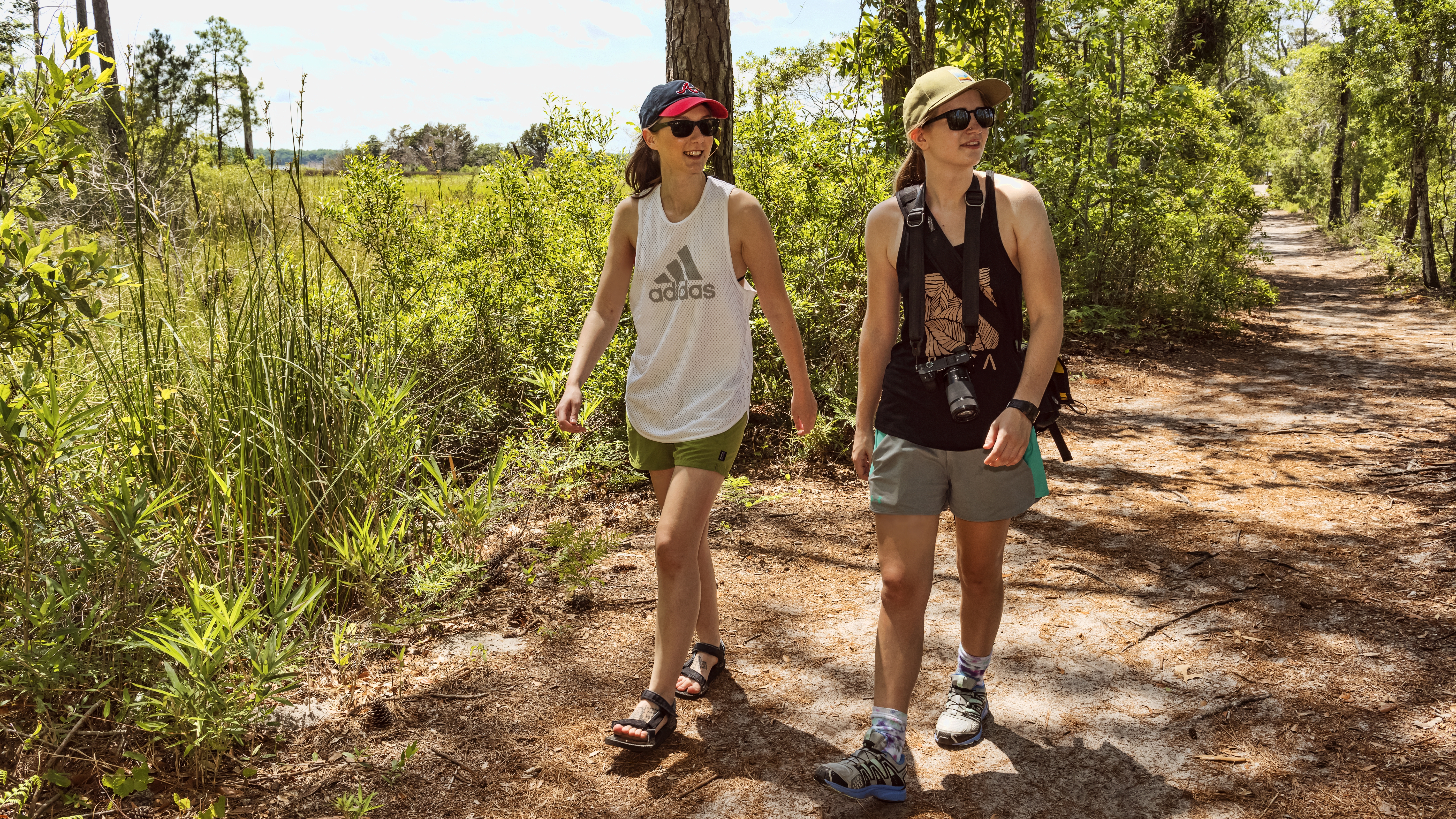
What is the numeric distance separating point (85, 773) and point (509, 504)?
195 cm

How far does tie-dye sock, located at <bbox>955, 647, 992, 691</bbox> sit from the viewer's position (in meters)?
2.90

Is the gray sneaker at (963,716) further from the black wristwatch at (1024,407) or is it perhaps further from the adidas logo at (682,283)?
the adidas logo at (682,283)

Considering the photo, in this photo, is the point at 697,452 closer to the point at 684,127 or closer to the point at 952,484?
the point at 952,484

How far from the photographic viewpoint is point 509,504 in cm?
429

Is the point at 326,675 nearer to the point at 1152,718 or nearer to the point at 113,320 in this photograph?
the point at 113,320

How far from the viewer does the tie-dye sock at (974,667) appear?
2.90 metres

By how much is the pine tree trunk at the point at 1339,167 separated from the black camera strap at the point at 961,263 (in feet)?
108

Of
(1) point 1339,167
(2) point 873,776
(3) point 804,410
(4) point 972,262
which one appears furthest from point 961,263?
(1) point 1339,167

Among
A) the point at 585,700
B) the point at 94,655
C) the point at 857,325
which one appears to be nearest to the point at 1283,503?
the point at 857,325

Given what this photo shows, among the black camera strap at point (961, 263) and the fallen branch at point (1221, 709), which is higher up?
the black camera strap at point (961, 263)

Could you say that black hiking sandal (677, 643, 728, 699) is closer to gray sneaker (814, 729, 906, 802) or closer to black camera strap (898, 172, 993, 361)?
gray sneaker (814, 729, 906, 802)

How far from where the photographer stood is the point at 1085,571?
4.37 meters

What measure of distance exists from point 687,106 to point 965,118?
843 mm

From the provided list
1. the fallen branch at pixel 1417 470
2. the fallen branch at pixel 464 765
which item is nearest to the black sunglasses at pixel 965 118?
the fallen branch at pixel 464 765
